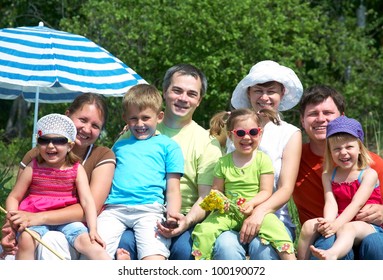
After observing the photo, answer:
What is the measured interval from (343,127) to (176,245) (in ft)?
4.22

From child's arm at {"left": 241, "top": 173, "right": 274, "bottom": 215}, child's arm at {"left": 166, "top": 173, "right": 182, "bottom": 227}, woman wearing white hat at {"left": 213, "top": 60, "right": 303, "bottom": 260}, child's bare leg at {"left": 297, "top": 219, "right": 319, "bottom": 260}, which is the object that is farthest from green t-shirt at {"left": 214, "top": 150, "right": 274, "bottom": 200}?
child's bare leg at {"left": 297, "top": 219, "right": 319, "bottom": 260}

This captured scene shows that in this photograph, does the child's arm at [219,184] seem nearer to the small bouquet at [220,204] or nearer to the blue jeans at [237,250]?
the small bouquet at [220,204]

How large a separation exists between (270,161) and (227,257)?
730 millimetres

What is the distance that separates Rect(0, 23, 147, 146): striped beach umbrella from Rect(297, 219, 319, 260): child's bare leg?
3345 mm

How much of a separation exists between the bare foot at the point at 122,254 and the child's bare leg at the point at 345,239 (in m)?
1.15

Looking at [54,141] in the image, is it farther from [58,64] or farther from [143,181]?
[58,64]

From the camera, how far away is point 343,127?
18.9 ft

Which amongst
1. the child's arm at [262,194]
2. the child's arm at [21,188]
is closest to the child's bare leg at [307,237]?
the child's arm at [262,194]

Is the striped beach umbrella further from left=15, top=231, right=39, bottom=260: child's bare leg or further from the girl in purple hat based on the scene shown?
the girl in purple hat

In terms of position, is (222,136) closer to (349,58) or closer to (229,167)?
(229,167)

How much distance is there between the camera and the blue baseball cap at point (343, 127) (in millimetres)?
5766

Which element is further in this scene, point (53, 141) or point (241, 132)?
point (241, 132)

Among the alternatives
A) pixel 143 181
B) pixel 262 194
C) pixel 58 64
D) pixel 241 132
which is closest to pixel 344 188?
pixel 262 194
